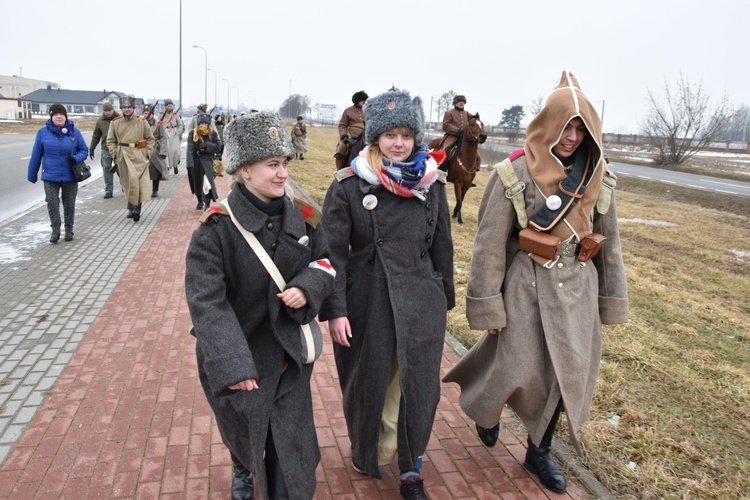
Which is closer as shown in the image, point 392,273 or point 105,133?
point 392,273

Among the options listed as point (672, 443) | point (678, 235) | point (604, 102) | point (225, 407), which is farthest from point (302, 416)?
point (604, 102)

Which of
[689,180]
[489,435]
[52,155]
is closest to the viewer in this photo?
[489,435]

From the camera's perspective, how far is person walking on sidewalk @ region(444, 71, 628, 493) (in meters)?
2.89

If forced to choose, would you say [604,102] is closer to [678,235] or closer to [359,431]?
[678,235]

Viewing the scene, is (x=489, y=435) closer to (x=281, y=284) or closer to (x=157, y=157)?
(x=281, y=284)

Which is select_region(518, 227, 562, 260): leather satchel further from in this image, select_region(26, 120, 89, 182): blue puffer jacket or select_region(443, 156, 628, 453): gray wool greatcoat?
select_region(26, 120, 89, 182): blue puffer jacket

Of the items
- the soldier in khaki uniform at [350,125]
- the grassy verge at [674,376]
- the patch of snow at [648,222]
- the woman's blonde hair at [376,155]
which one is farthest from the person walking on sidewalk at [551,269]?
the patch of snow at [648,222]

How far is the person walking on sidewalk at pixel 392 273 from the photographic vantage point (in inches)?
111

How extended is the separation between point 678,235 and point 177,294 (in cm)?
854

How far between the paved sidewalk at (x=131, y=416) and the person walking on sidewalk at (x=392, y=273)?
19.3 inches

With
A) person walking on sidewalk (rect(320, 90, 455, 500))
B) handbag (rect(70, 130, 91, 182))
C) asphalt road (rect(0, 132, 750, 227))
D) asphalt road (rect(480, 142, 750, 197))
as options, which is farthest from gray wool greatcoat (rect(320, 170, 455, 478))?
asphalt road (rect(480, 142, 750, 197))

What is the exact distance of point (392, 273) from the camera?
2857mm

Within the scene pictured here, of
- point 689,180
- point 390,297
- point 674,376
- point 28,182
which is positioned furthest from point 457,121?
point 689,180

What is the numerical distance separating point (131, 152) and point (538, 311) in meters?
8.66
